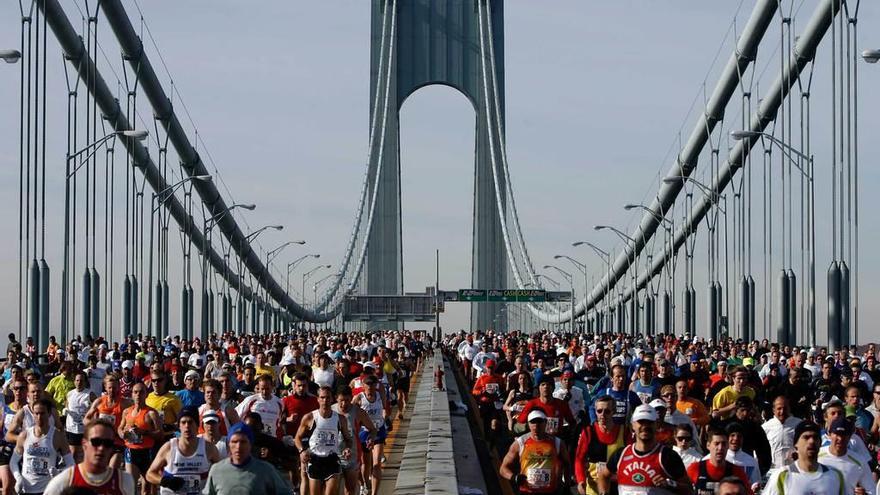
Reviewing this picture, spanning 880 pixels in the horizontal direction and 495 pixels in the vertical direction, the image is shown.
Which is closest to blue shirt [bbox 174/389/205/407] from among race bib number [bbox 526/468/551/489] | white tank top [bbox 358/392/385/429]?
white tank top [bbox 358/392/385/429]

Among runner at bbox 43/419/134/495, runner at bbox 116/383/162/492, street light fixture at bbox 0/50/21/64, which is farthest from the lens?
street light fixture at bbox 0/50/21/64

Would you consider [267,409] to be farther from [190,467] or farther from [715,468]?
[715,468]

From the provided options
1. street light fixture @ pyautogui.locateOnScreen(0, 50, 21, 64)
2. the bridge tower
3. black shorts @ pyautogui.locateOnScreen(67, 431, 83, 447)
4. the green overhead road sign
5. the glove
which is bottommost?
black shorts @ pyautogui.locateOnScreen(67, 431, 83, 447)

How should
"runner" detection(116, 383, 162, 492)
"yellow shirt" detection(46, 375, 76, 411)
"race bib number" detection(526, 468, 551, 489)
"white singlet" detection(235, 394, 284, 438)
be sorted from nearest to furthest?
"race bib number" detection(526, 468, 551, 489), "runner" detection(116, 383, 162, 492), "white singlet" detection(235, 394, 284, 438), "yellow shirt" detection(46, 375, 76, 411)

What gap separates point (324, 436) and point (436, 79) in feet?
453

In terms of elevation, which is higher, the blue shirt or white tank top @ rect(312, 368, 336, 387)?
white tank top @ rect(312, 368, 336, 387)

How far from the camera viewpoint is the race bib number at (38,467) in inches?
504

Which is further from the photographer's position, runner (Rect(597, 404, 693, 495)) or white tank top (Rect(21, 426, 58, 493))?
white tank top (Rect(21, 426, 58, 493))

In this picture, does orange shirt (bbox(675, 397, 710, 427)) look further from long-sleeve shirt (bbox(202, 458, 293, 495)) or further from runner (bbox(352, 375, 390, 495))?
long-sleeve shirt (bbox(202, 458, 293, 495))

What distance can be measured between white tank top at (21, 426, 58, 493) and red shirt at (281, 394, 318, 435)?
306 centimetres

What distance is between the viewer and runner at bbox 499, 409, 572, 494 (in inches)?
480

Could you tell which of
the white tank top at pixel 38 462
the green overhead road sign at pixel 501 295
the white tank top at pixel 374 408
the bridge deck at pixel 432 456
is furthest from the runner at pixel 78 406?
the green overhead road sign at pixel 501 295

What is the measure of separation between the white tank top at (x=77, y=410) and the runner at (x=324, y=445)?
11.5 ft

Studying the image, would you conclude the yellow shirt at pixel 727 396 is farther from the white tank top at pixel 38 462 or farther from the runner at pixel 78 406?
the white tank top at pixel 38 462
